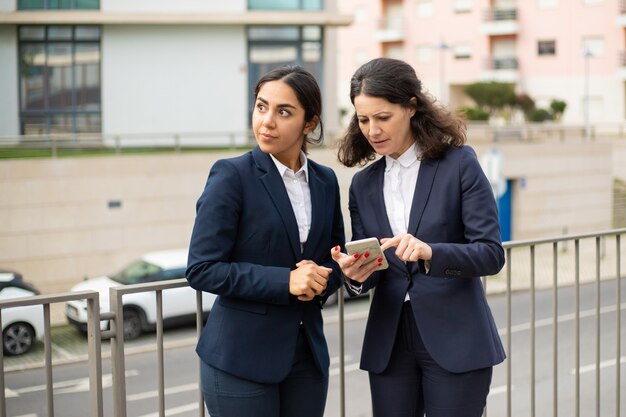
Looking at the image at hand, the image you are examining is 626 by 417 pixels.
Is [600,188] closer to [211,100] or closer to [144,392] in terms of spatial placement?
[211,100]

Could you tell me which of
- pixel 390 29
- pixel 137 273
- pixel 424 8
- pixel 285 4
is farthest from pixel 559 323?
pixel 390 29

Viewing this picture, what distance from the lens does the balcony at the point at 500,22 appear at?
50.9 meters

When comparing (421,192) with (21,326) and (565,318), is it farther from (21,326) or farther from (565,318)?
(565,318)

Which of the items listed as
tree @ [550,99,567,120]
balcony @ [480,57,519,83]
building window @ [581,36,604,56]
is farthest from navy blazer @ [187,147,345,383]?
balcony @ [480,57,519,83]

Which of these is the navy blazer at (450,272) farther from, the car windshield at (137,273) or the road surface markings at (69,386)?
the car windshield at (137,273)

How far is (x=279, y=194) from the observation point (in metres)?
2.73

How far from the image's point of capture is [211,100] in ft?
91.8

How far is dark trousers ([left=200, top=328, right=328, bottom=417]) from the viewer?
2.69 metres

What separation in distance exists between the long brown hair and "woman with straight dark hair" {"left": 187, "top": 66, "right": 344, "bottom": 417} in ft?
0.59

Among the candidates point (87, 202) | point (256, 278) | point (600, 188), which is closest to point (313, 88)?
point (256, 278)

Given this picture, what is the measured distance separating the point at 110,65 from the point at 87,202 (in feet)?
25.1

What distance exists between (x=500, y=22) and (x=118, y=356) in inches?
2012

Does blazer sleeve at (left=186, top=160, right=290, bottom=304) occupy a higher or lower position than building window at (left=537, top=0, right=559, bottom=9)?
lower

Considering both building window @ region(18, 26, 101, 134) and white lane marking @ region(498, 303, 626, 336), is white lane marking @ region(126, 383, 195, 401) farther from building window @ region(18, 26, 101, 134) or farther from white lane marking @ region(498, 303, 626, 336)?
building window @ region(18, 26, 101, 134)
